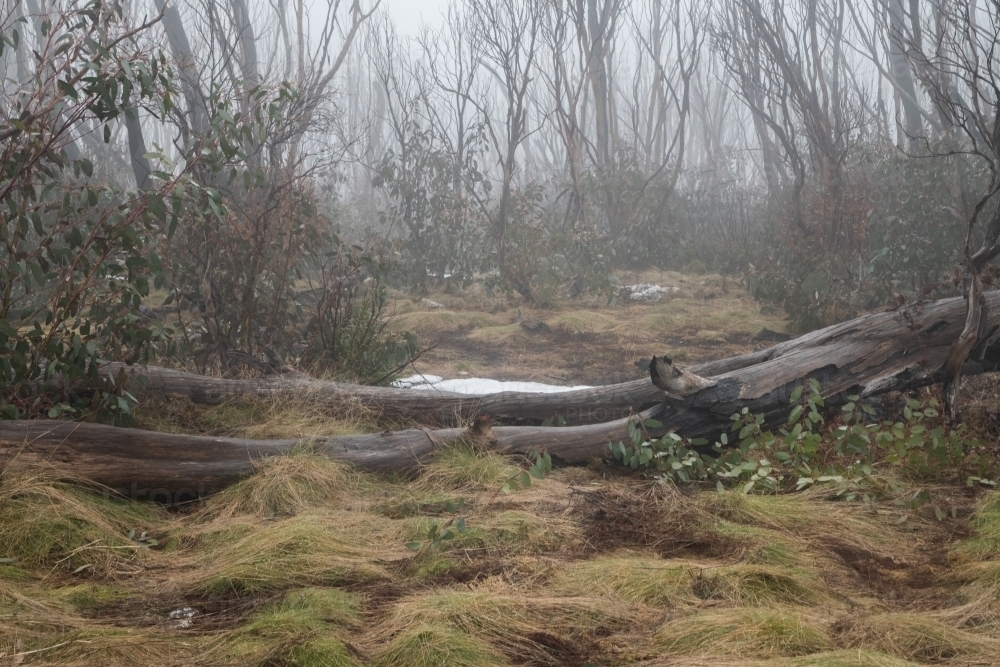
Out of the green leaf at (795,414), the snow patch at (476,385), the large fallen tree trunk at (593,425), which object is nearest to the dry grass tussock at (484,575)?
the large fallen tree trunk at (593,425)

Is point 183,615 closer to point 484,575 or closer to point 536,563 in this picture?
point 484,575

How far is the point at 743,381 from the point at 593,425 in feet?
2.58

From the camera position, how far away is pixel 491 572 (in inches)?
115

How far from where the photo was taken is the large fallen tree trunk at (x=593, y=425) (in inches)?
142

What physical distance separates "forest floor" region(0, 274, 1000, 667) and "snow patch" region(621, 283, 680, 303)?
21.2ft

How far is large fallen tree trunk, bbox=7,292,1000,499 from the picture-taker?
11.9 feet

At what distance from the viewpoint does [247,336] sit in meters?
5.71

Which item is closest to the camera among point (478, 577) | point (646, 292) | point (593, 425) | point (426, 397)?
point (478, 577)

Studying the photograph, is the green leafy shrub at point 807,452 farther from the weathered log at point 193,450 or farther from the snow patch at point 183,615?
the snow patch at point 183,615

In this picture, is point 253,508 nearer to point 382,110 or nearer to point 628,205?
point 628,205

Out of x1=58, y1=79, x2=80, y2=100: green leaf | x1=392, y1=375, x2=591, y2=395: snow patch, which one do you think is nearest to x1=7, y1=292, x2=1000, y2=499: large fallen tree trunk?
x1=392, y1=375, x2=591, y2=395: snow patch

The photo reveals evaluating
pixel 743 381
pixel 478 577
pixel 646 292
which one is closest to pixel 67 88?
pixel 478 577

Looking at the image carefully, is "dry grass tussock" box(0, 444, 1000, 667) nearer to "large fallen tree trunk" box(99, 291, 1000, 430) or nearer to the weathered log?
the weathered log


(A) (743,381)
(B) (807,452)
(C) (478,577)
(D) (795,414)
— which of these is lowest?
(C) (478,577)
